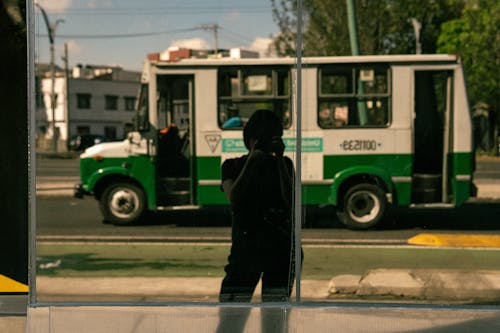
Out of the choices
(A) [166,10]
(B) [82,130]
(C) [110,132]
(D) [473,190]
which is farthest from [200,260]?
(D) [473,190]

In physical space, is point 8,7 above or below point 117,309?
above

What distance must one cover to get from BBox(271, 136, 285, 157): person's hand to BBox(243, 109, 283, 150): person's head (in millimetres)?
25

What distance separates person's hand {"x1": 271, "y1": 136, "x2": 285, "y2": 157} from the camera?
13.4 ft

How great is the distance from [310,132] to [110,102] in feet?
4.26

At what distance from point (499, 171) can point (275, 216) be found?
56.4 inches

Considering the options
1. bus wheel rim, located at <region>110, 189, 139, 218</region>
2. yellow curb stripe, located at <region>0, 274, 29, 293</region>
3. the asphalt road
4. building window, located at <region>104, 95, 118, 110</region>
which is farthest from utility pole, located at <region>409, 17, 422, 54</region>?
yellow curb stripe, located at <region>0, 274, 29, 293</region>

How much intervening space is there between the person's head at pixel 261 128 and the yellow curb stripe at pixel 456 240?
1027 mm

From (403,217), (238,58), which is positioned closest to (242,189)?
(238,58)

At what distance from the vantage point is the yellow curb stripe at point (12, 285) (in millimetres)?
4180

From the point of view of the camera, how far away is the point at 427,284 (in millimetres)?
4152

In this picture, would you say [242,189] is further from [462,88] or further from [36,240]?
[462,88]

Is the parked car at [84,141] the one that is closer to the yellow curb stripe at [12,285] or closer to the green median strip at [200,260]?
the green median strip at [200,260]

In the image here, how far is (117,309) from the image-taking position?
4.12 metres

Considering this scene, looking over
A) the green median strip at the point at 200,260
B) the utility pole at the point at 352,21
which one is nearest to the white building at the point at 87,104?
the green median strip at the point at 200,260
